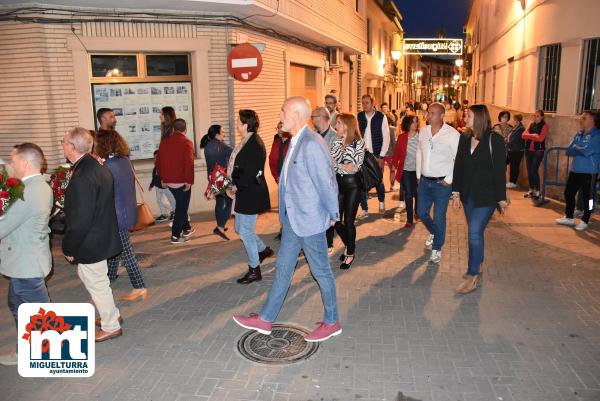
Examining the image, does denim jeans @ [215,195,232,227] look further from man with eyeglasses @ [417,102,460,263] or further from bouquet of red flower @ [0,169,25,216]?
bouquet of red flower @ [0,169,25,216]

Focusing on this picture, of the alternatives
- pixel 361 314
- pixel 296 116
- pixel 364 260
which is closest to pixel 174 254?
pixel 364 260

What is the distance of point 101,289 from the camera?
446cm

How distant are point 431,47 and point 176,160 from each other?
29.3m

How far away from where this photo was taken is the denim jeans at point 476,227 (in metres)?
5.49

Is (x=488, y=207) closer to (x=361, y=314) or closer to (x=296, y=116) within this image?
(x=361, y=314)

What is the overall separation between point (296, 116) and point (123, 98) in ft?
19.2

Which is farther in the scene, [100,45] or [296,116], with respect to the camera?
[100,45]

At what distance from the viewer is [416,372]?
4.04 m

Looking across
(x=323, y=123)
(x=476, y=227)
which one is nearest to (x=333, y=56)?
(x=323, y=123)

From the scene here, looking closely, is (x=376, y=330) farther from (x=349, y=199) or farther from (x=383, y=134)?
(x=383, y=134)

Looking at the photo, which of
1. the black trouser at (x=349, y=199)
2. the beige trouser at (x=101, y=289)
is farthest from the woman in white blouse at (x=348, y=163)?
the beige trouser at (x=101, y=289)

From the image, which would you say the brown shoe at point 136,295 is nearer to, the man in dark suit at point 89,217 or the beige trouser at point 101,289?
the beige trouser at point 101,289

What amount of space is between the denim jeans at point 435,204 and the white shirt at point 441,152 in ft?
0.49

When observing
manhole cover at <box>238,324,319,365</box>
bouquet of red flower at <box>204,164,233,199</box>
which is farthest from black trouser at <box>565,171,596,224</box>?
manhole cover at <box>238,324,319,365</box>
